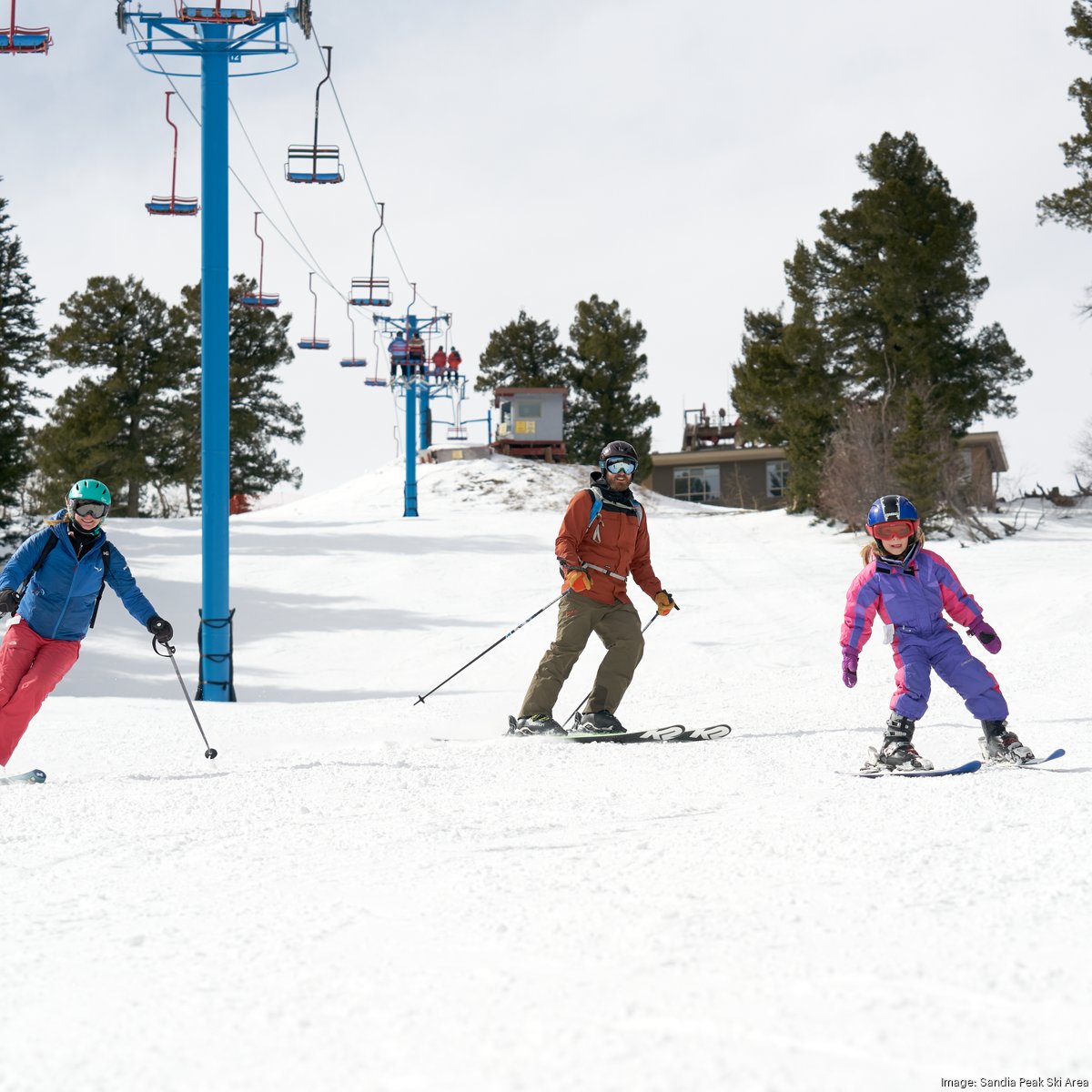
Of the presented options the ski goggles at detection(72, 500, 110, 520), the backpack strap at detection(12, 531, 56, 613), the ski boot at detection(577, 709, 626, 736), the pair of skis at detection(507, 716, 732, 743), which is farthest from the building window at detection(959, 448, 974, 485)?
the backpack strap at detection(12, 531, 56, 613)

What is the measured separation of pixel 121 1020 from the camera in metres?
2.44

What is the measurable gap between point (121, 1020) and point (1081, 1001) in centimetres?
206

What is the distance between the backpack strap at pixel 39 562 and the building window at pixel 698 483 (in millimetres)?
48170

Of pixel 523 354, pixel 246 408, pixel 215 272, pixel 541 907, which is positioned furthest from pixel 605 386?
pixel 541 907

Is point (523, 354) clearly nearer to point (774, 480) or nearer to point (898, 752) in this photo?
point (774, 480)

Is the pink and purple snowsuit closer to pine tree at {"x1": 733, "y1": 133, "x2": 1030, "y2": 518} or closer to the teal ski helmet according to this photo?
Result: the teal ski helmet

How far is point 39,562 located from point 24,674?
622 mm

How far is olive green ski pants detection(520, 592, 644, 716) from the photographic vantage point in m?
7.15

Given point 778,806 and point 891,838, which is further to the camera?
point 778,806

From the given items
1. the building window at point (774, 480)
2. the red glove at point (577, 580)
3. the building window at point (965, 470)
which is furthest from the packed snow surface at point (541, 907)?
the building window at point (774, 480)

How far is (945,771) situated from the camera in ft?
17.2

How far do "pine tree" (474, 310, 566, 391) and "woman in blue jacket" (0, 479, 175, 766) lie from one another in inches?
1835

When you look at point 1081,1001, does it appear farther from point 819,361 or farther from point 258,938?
point 819,361

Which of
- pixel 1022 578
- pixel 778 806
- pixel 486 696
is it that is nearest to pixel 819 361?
pixel 1022 578
